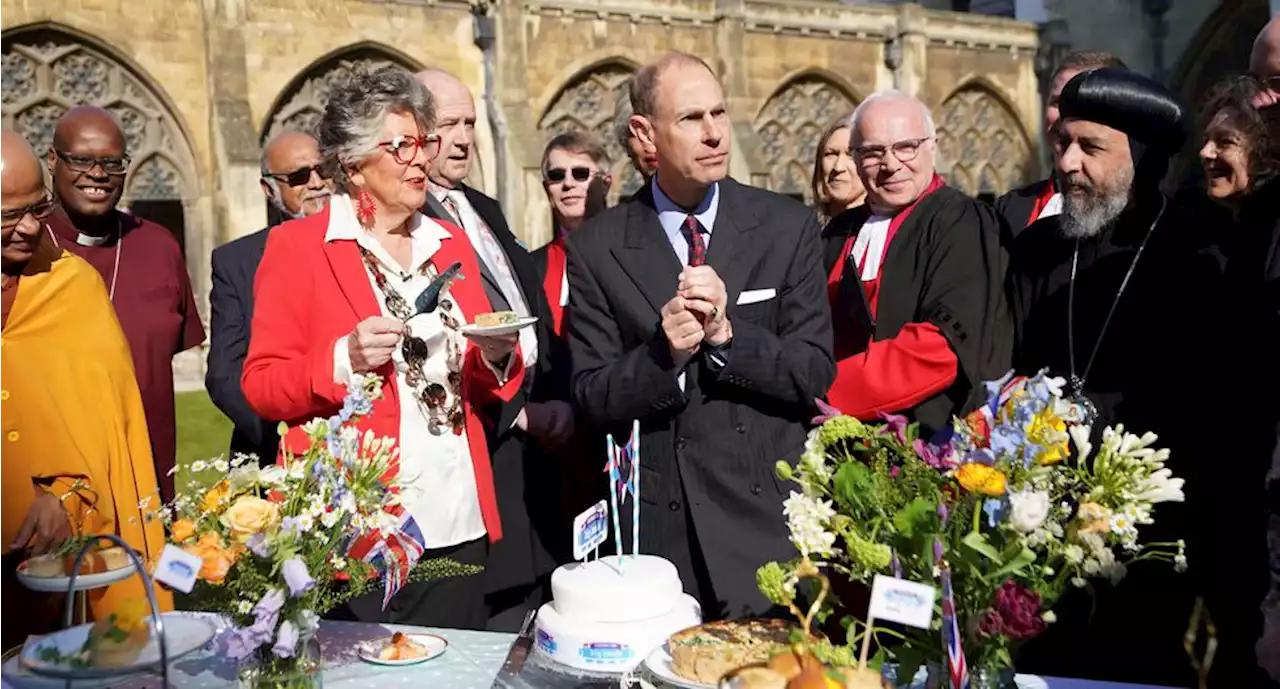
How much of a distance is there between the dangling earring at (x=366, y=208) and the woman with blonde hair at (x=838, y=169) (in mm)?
2194

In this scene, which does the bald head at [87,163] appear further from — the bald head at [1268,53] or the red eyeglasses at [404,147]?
the bald head at [1268,53]

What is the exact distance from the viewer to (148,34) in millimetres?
14695

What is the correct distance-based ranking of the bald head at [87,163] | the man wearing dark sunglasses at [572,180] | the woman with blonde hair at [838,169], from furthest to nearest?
the man wearing dark sunglasses at [572,180], the woman with blonde hair at [838,169], the bald head at [87,163]

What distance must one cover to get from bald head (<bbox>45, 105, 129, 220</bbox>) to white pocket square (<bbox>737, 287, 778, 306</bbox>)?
2.96 metres

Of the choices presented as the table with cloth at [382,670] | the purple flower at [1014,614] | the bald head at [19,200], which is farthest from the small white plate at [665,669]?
the bald head at [19,200]

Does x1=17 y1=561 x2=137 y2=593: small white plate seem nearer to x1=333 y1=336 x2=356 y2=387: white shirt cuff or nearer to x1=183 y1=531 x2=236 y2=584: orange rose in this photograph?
x1=183 y1=531 x2=236 y2=584: orange rose

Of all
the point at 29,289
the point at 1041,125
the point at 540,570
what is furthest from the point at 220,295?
the point at 1041,125

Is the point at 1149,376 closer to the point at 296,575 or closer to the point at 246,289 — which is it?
the point at 296,575

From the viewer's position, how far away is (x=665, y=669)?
195 cm

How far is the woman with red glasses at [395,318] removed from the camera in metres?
2.76

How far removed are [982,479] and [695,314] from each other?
96cm

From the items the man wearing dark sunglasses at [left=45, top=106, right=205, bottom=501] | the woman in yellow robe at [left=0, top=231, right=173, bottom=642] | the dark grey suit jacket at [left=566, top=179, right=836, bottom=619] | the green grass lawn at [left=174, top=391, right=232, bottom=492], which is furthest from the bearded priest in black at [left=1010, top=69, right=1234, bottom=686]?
the green grass lawn at [left=174, top=391, right=232, bottom=492]

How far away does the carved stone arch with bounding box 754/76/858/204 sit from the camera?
19734mm

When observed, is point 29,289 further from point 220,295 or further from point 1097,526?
point 1097,526
